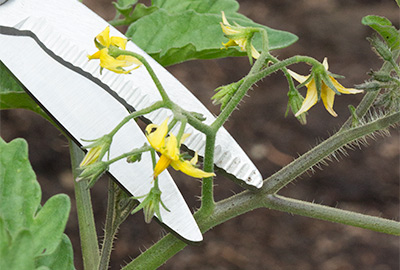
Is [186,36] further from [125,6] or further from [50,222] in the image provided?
[50,222]

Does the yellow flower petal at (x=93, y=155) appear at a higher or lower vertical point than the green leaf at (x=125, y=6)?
higher

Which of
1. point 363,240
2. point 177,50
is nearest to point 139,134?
point 177,50

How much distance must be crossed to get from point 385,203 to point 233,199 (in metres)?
1.47

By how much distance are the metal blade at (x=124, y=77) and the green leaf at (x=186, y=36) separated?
0.38 feet

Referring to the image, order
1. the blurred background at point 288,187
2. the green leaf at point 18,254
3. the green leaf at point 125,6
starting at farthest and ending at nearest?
the blurred background at point 288,187 → the green leaf at point 125,6 → the green leaf at point 18,254

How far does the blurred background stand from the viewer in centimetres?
184

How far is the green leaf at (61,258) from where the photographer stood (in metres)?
0.51

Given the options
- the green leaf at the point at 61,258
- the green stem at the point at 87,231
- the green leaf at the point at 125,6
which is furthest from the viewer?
the green leaf at the point at 125,6

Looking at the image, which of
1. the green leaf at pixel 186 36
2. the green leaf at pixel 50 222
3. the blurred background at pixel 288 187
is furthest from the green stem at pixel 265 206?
the blurred background at pixel 288 187

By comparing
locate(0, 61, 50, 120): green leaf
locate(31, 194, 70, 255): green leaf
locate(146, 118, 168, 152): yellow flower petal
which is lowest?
locate(0, 61, 50, 120): green leaf

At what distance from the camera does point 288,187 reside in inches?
76.7

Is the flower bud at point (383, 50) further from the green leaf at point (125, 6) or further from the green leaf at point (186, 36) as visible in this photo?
the green leaf at point (125, 6)

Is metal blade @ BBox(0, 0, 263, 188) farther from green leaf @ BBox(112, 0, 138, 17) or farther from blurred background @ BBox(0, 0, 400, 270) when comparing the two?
blurred background @ BBox(0, 0, 400, 270)

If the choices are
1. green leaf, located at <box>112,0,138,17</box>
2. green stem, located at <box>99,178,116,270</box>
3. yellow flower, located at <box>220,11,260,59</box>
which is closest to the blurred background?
green leaf, located at <box>112,0,138,17</box>
